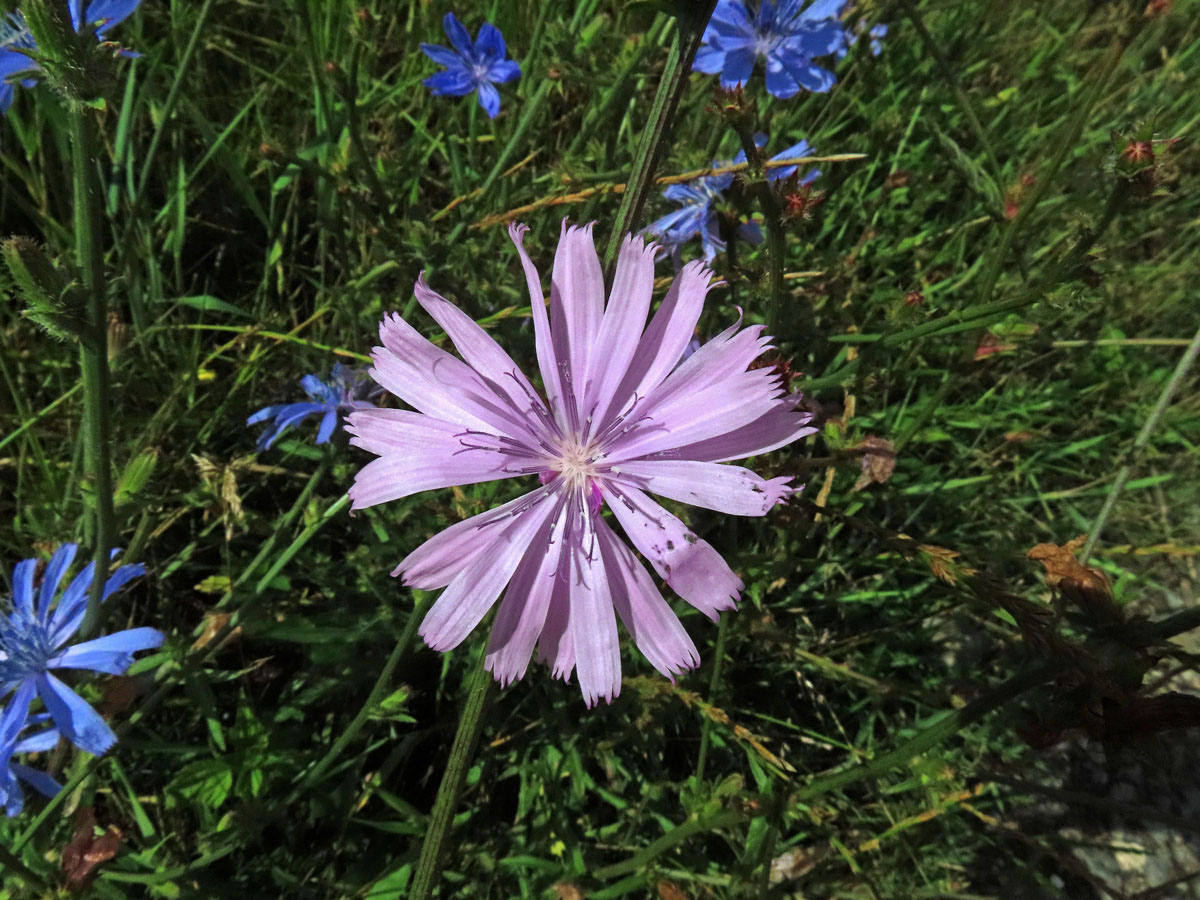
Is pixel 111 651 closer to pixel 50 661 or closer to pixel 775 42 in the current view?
pixel 50 661

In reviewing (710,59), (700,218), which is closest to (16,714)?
(700,218)

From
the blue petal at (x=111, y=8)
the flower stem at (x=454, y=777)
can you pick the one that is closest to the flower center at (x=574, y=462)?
the flower stem at (x=454, y=777)

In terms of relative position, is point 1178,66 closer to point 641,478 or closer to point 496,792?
point 641,478

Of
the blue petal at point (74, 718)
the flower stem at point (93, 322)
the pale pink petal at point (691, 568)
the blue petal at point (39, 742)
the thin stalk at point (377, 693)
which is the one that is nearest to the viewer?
the flower stem at point (93, 322)

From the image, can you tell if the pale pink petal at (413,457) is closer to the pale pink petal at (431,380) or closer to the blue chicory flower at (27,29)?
the pale pink petal at (431,380)

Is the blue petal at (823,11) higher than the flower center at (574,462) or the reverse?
higher

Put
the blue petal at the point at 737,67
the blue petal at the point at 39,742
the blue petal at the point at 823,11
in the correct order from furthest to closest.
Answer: the blue petal at the point at 823,11 < the blue petal at the point at 737,67 < the blue petal at the point at 39,742

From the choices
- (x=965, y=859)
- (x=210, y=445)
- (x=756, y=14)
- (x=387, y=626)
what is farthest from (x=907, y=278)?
(x=210, y=445)
